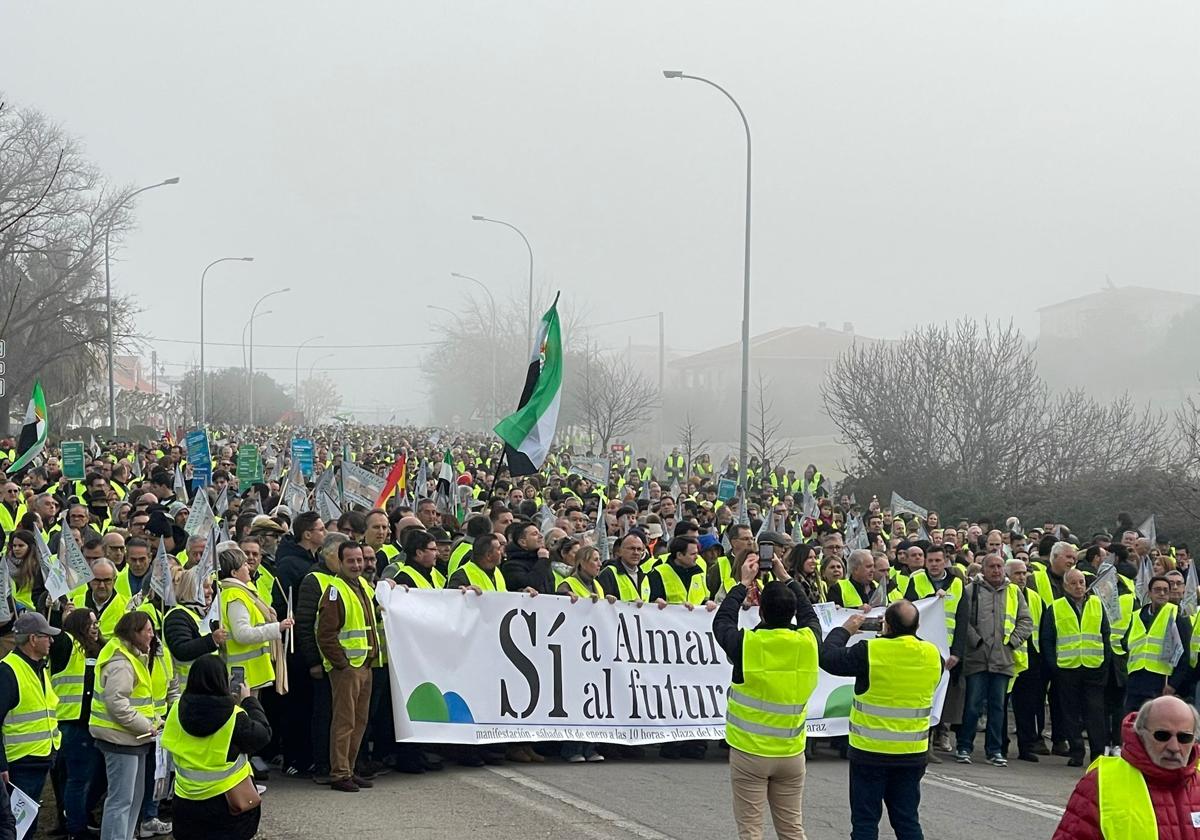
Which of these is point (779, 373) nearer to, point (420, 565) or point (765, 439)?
point (765, 439)

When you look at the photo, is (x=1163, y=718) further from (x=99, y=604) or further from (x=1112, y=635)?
(x=1112, y=635)

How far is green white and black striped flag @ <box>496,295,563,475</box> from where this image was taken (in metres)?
15.9

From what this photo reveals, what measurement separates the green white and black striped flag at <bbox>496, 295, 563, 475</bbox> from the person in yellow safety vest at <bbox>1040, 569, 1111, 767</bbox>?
18.4 feet

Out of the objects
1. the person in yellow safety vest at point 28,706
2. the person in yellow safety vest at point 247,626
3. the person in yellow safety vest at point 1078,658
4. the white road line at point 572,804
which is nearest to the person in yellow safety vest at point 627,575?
the white road line at point 572,804

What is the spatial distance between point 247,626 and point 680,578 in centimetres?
388

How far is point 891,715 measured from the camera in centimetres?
756

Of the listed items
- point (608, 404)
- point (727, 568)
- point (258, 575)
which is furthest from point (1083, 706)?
point (608, 404)

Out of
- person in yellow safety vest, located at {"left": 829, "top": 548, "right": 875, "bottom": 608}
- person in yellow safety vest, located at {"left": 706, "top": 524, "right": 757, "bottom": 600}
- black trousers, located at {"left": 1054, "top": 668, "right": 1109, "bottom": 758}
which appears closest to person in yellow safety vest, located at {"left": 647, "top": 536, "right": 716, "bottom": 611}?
person in yellow safety vest, located at {"left": 706, "top": 524, "right": 757, "bottom": 600}

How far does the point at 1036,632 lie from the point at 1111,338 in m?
65.7

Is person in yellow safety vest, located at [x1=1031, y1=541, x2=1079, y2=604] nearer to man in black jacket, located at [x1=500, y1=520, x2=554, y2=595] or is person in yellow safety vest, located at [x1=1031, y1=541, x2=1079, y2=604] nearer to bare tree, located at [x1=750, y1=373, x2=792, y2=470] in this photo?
man in black jacket, located at [x1=500, y1=520, x2=554, y2=595]

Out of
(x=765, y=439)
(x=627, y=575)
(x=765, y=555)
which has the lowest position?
(x=627, y=575)

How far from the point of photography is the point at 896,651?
7621 mm

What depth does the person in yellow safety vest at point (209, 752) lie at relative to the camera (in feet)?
21.1

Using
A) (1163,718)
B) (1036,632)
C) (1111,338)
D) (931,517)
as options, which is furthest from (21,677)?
(1111,338)
